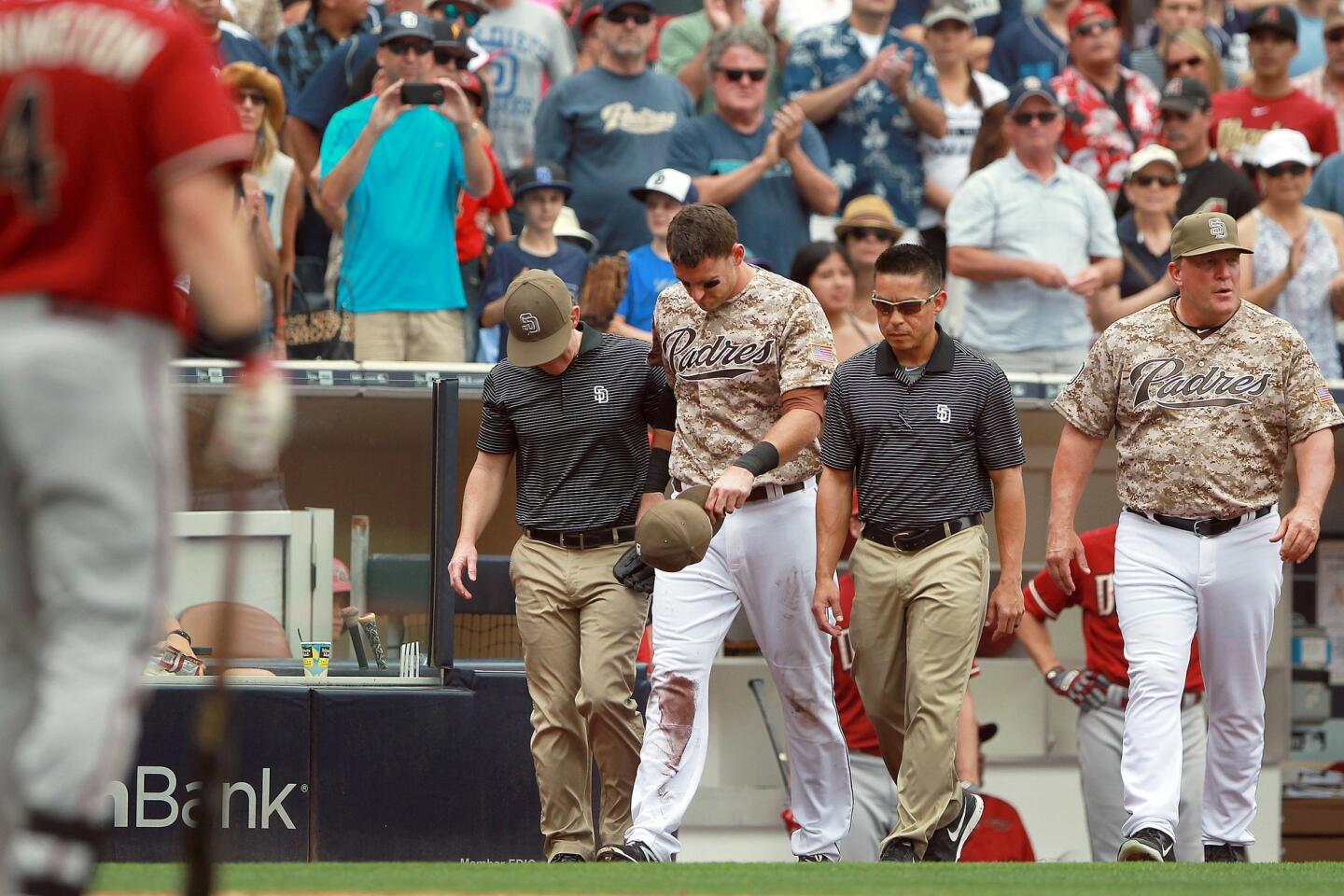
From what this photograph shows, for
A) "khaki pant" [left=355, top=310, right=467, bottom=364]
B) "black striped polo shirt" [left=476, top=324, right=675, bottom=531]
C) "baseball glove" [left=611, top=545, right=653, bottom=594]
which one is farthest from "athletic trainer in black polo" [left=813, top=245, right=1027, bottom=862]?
"khaki pant" [left=355, top=310, right=467, bottom=364]

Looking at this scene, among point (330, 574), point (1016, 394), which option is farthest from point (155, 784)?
point (1016, 394)

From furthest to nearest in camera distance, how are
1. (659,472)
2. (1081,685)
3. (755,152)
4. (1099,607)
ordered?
(755,152), (1099,607), (1081,685), (659,472)

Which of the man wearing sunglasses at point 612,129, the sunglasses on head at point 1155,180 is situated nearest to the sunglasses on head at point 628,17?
the man wearing sunglasses at point 612,129

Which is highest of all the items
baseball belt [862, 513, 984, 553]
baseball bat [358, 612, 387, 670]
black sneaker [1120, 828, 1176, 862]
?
baseball belt [862, 513, 984, 553]

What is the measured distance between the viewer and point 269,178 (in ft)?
34.5

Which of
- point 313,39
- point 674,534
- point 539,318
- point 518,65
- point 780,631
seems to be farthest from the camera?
point 518,65

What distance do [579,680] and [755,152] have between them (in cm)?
442

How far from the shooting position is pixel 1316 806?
12.0m

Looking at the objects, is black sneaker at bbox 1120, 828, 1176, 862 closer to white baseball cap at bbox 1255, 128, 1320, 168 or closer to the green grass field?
the green grass field

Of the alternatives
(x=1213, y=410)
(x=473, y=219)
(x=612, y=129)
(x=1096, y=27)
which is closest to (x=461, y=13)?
(x=612, y=129)

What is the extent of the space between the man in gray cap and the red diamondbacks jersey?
248 inches

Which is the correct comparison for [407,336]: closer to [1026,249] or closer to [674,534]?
[1026,249]

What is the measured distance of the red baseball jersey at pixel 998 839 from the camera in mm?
9281

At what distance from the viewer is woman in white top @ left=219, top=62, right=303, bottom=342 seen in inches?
399
